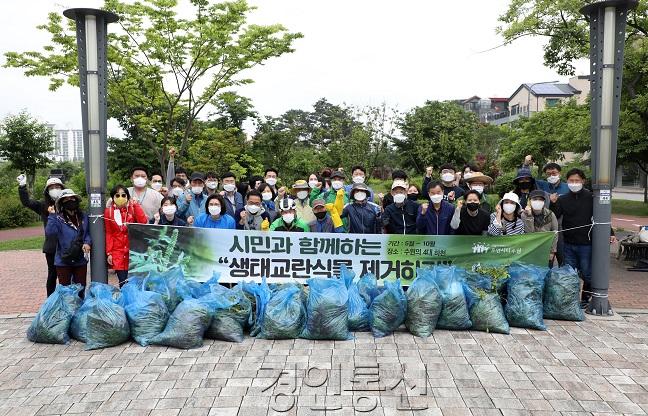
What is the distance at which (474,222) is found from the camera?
6.24m

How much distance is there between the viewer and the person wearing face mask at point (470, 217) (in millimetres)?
6211

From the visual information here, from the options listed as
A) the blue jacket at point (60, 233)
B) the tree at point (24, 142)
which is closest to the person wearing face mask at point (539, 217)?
the blue jacket at point (60, 233)

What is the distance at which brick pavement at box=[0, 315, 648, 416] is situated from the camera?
3980 mm

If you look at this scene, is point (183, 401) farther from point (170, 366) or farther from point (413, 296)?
point (413, 296)

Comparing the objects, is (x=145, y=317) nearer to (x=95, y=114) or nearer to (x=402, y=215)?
(x=95, y=114)

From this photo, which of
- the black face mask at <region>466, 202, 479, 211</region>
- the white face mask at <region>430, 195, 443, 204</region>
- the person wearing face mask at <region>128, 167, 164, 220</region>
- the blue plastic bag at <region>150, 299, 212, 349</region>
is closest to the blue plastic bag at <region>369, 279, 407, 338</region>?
the white face mask at <region>430, 195, 443, 204</region>

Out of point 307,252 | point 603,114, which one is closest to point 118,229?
point 307,252

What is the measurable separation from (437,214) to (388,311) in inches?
59.2

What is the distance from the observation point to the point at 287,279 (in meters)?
6.21

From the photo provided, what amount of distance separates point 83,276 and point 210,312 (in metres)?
1.90

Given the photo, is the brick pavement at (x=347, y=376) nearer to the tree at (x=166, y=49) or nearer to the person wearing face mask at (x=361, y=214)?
the person wearing face mask at (x=361, y=214)

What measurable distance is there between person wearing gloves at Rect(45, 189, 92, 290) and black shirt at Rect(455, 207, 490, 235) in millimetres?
4316

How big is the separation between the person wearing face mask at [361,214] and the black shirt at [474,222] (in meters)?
1.04

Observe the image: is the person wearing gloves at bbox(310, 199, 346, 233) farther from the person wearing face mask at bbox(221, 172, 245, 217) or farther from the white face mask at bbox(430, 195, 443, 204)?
the person wearing face mask at bbox(221, 172, 245, 217)
